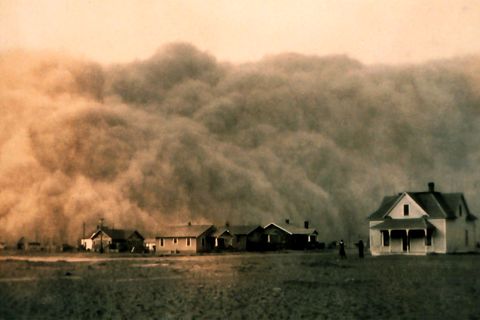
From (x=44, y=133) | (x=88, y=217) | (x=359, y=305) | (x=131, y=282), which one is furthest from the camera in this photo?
(x=44, y=133)

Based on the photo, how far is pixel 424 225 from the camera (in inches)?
1304

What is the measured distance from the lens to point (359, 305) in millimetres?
12477

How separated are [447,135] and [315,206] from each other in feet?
42.5

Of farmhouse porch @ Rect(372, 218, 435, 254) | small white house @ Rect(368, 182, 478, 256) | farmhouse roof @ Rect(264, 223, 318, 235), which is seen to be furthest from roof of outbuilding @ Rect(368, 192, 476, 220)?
farmhouse roof @ Rect(264, 223, 318, 235)

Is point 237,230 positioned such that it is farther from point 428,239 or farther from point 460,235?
point 460,235

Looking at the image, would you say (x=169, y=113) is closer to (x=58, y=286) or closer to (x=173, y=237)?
(x=173, y=237)

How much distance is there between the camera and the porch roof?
33.3m

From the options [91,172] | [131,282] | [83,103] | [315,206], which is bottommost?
[131,282]

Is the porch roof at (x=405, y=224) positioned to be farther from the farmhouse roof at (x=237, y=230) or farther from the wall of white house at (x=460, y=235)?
the farmhouse roof at (x=237, y=230)

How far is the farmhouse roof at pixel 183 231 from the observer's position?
170ft

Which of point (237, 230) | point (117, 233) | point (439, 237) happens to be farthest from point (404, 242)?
point (117, 233)

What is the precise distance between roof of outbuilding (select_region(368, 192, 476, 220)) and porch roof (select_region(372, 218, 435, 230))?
59cm

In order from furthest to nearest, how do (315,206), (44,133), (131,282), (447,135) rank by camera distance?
(44,133) → (315,206) → (447,135) → (131,282)

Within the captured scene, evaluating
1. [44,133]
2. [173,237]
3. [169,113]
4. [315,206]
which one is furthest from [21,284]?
[169,113]
